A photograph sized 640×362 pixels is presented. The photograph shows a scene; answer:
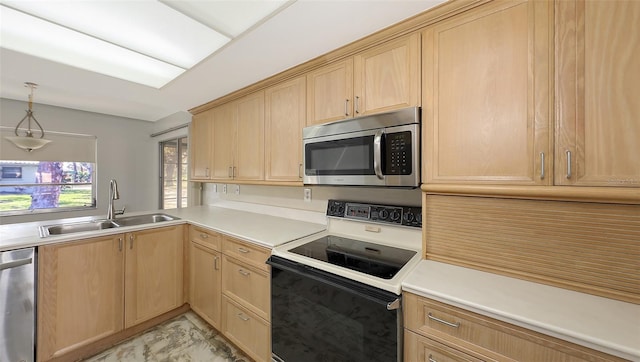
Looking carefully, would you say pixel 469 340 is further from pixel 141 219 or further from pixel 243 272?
pixel 141 219

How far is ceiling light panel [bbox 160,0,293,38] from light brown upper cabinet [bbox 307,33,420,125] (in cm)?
51

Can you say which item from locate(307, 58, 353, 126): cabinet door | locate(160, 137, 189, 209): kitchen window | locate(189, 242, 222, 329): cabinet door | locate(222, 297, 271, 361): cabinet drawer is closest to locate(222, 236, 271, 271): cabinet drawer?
locate(189, 242, 222, 329): cabinet door

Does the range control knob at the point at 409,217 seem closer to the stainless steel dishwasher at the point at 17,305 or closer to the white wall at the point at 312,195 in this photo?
the white wall at the point at 312,195

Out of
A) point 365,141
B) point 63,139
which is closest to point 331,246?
point 365,141

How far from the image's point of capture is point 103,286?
1878 millimetres

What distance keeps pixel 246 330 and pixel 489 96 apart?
2.09 m

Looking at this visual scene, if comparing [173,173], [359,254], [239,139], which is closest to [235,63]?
[239,139]

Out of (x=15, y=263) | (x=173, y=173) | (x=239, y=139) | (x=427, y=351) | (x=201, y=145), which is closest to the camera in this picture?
(x=427, y=351)

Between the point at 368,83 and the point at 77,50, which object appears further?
the point at 77,50

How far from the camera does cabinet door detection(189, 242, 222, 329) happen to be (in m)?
1.98

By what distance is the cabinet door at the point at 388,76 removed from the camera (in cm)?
130

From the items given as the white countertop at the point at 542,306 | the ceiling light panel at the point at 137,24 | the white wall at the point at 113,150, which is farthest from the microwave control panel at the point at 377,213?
the white wall at the point at 113,150

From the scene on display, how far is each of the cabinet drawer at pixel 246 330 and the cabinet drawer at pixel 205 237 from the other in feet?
1.47

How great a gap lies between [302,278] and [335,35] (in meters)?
1.47
